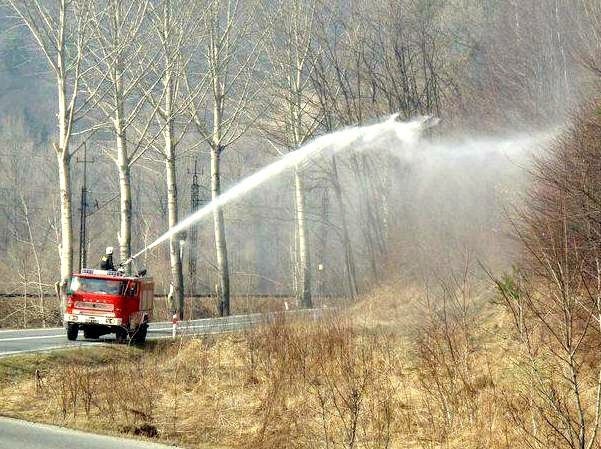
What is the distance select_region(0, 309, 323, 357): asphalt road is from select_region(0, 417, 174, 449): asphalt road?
6.73m

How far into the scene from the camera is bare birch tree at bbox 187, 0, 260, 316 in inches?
1457

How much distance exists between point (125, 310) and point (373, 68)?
54.5ft

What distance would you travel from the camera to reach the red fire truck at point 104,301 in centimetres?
2228

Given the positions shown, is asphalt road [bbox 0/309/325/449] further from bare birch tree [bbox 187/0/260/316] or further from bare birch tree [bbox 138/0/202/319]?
bare birch tree [bbox 187/0/260/316]

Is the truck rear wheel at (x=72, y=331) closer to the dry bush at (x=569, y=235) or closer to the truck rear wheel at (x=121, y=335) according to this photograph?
the truck rear wheel at (x=121, y=335)

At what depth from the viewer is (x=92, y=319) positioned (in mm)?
22406

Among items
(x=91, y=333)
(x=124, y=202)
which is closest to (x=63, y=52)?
(x=124, y=202)

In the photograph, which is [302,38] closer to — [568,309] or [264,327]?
[264,327]

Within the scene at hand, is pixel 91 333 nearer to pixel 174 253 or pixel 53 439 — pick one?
pixel 174 253

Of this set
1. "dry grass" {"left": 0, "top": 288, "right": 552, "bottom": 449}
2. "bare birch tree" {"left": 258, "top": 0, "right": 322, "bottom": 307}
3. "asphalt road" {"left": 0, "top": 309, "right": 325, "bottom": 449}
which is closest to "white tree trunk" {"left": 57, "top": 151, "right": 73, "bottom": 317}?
"asphalt road" {"left": 0, "top": 309, "right": 325, "bottom": 449}

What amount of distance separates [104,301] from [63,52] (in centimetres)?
882

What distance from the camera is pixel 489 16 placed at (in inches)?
1374

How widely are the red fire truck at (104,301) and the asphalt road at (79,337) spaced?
67 centimetres

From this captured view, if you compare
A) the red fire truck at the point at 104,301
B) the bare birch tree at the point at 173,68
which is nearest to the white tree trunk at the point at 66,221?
A: the red fire truck at the point at 104,301
